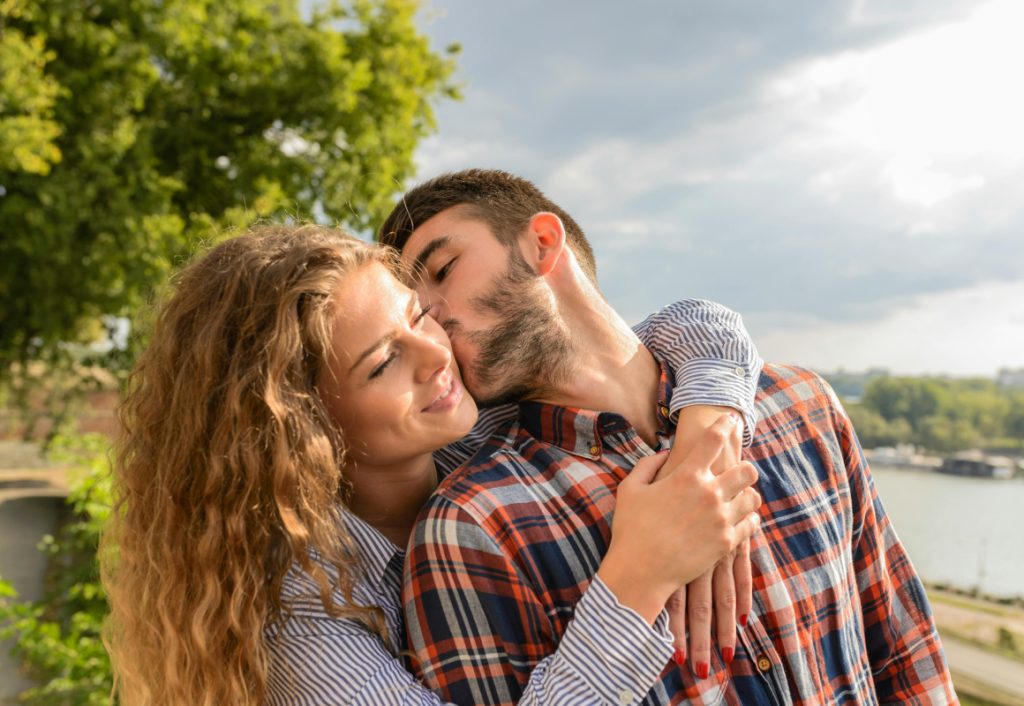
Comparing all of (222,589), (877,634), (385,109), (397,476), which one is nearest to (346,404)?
(397,476)

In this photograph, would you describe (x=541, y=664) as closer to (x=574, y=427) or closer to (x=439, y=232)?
(x=574, y=427)

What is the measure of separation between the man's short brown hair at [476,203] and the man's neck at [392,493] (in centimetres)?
62

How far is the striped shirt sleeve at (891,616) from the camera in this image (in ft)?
6.60

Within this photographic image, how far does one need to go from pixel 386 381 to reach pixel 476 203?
2.05ft

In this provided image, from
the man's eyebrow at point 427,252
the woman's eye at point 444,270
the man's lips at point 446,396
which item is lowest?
the man's lips at point 446,396

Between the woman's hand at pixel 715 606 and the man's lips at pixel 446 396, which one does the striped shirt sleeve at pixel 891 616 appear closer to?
the woman's hand at pixel 715 606

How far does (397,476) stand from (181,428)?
19.7 inches

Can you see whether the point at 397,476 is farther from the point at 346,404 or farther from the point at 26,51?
the point at 26,51

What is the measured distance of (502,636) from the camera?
1.61 metres

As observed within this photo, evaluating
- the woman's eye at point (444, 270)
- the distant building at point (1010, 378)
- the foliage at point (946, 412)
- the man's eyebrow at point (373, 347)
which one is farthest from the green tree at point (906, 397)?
the man's eyebrow at point (373, 347)

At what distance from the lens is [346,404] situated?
1.91 m

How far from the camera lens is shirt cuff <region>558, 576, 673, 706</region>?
1507mm

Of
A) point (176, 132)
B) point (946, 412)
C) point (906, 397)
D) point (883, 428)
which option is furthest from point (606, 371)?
point (176, 132)

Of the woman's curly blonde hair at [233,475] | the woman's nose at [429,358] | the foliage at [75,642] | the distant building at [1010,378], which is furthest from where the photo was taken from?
the distant building at [1010,378]
